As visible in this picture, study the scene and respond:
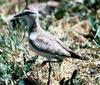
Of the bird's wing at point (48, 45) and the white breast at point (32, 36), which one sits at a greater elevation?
the white breast at point (32, 36)

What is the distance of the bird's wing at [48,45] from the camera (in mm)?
5316

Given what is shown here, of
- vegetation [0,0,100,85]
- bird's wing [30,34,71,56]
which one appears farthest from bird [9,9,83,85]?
vegetation [0,0,100,85]

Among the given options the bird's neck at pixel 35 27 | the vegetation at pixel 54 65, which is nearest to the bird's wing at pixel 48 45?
the bird's neck at pixel 35 27

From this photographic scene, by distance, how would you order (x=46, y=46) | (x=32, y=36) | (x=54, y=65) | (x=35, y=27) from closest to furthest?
(x=46, y=46), (x=32, y=36), (x=35, y=27), (x=54, y=65)

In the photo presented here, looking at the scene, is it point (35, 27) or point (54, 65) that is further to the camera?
point (54, 65)

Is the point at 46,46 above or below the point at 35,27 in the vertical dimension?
below

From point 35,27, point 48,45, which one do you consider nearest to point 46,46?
point 48,45

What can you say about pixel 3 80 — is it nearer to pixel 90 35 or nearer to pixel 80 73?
pixel 80 73

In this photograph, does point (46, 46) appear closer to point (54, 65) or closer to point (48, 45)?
point (48, 45)

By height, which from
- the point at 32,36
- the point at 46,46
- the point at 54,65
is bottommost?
the point at 54,65

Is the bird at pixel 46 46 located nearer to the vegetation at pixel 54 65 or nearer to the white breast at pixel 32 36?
the white breast at pixel 32 36

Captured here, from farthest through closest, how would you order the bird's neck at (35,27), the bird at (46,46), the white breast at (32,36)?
the bird's neck at (35,27) → the white breast at (32,36) → the bird at (46,46)

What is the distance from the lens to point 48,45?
5.43 m

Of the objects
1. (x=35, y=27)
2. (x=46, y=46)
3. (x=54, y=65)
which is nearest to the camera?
(x=46, y=46)
